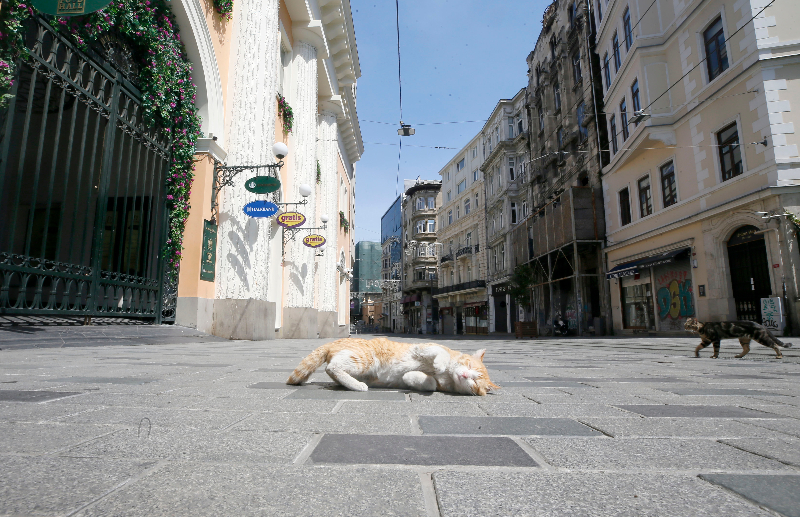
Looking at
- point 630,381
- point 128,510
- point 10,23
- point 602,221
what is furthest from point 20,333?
point 602,221

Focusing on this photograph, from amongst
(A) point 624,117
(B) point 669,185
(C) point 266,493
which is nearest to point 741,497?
(C) point 266,493

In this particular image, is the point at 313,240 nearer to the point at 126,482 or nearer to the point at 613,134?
the point at 613,134

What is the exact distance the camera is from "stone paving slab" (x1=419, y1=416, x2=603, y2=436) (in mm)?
1766

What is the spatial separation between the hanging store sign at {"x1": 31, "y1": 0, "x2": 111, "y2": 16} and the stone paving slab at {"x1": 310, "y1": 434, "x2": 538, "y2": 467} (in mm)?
3506

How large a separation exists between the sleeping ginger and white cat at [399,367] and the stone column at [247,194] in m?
7.39

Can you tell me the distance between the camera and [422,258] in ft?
171

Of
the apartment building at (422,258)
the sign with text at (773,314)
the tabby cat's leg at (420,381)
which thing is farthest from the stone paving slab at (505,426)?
the apartment building at (422,258)

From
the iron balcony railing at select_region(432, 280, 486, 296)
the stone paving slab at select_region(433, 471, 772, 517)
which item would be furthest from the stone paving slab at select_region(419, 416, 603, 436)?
the iron balcony railing at select_region(432, 280, 486, 296)

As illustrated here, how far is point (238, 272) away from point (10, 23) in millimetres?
5850

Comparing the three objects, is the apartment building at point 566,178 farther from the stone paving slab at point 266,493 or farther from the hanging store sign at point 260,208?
the stone paving slab at point 266,493

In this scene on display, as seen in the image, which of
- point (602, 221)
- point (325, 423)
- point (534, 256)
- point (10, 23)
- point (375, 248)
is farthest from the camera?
point (375, 248)

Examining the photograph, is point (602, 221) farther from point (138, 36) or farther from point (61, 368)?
point (61, 368)

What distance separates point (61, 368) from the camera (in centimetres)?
368

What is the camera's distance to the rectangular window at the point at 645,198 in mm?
17312
